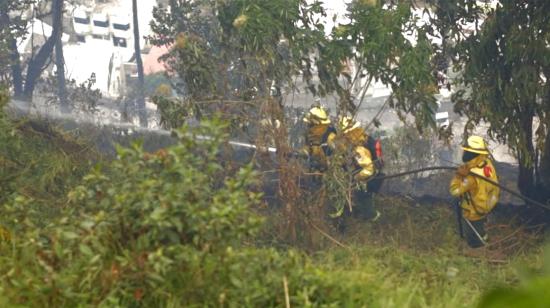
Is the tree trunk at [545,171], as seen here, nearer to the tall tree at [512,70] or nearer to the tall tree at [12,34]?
the tall tree at [512,70]

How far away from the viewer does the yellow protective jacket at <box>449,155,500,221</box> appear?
28.1 feet

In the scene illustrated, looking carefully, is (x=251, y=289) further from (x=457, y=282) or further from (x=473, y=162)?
(x=473, y=162)

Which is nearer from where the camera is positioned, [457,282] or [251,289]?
[251,289]

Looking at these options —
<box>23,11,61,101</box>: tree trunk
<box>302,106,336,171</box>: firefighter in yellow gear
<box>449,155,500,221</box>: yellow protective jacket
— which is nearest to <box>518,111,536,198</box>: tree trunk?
<box>449,155,500,221</box>: yellow protective jacket

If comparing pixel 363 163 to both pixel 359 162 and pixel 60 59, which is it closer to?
pixel 359 162

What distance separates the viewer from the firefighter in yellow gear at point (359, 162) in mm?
8593

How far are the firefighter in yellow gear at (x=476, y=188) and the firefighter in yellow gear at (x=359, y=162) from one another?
96cm

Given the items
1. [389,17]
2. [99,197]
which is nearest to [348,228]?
[389,17]

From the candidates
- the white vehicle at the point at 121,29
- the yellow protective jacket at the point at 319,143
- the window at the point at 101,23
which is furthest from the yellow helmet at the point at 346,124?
the window at the point at 101,23

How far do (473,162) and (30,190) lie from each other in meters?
4.31

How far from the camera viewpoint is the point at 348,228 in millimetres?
9547

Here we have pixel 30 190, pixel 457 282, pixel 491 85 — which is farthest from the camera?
pixel 491 85

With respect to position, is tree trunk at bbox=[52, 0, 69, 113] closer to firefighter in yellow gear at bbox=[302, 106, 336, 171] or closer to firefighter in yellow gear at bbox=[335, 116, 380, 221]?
firefighter in yellow gear at bbox=[302, 106, 336, 171]

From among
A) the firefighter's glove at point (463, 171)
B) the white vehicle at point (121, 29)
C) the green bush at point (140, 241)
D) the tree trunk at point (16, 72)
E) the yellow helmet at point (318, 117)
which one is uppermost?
the white vehicle at point (121, 29)
